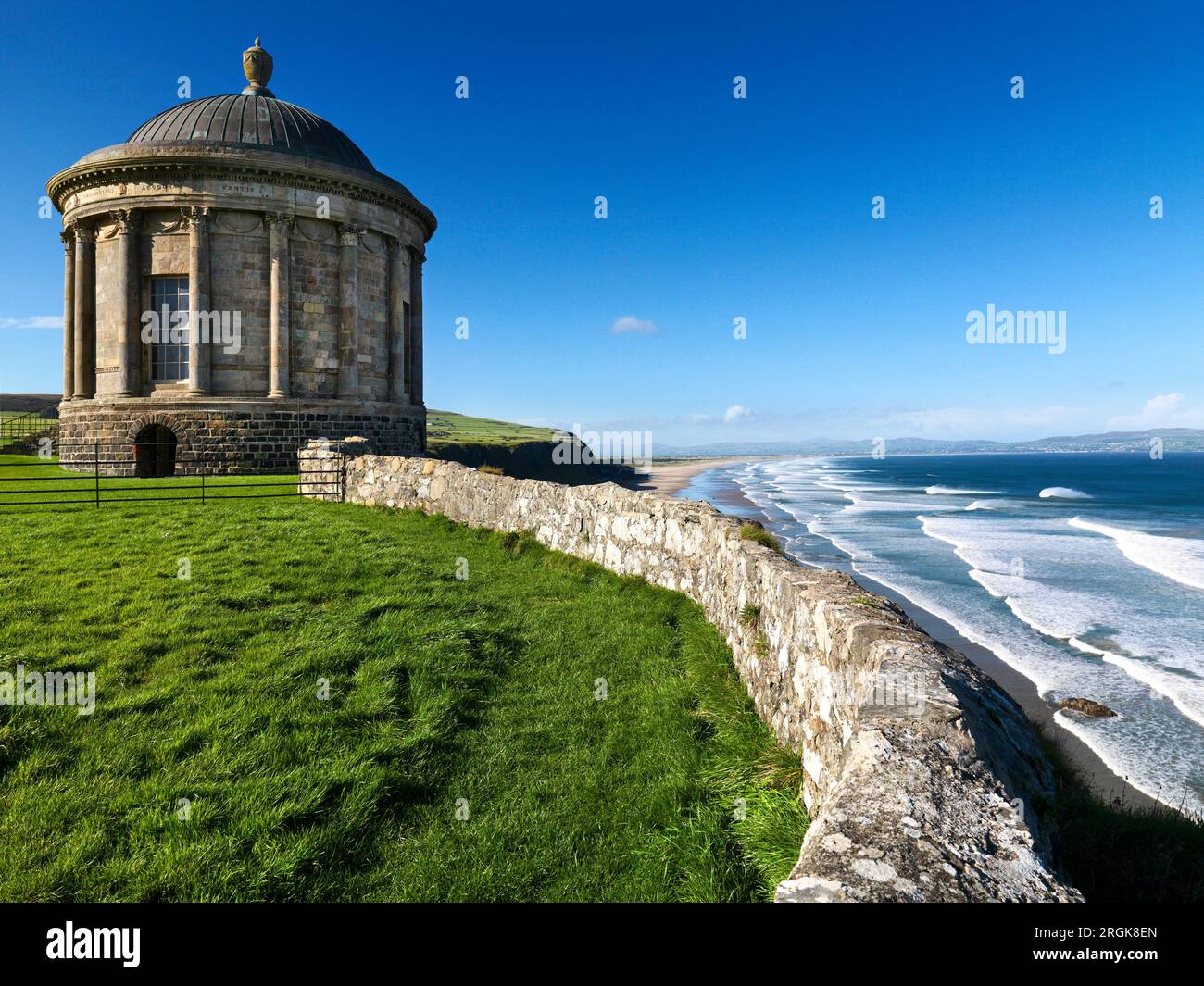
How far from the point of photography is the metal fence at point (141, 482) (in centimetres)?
1545

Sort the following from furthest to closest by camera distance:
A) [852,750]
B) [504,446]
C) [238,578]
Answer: [504,446]
[238,578]
[852,750]

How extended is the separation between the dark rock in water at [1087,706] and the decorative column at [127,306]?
27.8 meters

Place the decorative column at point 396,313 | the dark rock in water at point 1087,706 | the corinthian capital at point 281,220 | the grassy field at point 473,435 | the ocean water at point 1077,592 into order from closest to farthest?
the ocean water at point 1077,592
the dark rock in water at point 1087,706
the corinthian capital at point 281,220
the decorative column at point 396,313
the grassy field at point 473,435

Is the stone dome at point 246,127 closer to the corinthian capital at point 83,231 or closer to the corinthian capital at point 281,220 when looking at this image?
the corinthian capital at point 281,220

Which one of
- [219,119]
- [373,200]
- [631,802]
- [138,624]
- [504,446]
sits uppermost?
[219,119]

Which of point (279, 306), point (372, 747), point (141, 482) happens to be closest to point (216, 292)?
point (279, 306)

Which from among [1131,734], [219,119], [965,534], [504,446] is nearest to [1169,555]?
[965,534]

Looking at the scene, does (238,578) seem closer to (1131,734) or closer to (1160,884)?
(1160,884)

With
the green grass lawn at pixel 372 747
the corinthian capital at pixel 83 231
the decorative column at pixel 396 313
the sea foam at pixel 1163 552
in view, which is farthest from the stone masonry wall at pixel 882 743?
the corinthian capital at pixel 83 231

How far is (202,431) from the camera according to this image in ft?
74.3

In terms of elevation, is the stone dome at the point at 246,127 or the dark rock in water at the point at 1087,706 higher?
the stone dome at the point at 246,127

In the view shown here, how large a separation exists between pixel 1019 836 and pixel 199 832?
425cm

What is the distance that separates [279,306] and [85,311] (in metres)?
7.41

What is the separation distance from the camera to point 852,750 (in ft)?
9.86
